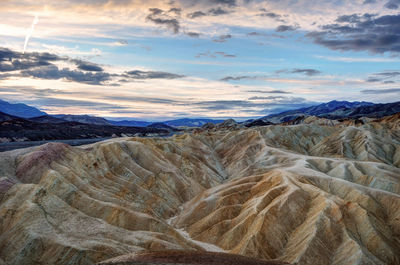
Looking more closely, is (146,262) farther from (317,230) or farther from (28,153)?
(28,153)

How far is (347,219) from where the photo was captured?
52438 mm

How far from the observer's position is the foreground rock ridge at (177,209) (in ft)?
130

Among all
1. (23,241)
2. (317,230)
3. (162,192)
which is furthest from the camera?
(162,192)

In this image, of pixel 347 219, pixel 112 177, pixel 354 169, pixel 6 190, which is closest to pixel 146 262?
pixel 6 190

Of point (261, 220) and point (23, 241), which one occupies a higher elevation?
point (23, 241)

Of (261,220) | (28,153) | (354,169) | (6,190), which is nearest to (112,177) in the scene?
(28,153)

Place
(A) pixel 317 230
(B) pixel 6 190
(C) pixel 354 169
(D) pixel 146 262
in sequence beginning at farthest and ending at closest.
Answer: (C) pixel 354 169, (A) pixel 317 230, (B) pixel 6 190, (D) pixel 146 262

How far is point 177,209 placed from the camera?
245 feet

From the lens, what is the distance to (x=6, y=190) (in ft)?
150

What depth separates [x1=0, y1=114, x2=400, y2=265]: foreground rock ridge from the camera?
39531 mm

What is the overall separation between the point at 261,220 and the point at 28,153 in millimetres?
Answer: 47925

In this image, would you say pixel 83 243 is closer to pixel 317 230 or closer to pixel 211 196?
pixel 317 230

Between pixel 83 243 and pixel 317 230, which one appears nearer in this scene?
pixel 83 243

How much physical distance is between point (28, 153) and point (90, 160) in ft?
40.1
